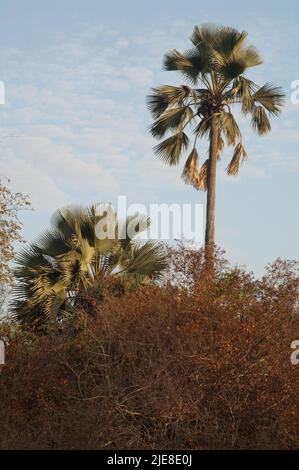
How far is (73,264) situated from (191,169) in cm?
673

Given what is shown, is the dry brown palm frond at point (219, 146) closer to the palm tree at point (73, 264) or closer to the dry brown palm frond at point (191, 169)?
the dry brown palm frond at point (191, 169)

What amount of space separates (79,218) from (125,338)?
24.2ft

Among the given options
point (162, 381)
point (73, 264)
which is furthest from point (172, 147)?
point (162, 381)

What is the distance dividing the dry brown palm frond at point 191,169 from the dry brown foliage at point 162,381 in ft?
38.0

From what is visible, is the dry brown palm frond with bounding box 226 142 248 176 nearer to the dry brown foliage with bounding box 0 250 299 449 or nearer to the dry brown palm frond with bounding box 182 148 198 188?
the dry brown palm frond with bounding box 182 148 198 188

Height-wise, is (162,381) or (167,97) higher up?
(167,97)

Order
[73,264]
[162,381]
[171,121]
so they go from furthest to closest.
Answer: [171,121], [73,264], [162,381]

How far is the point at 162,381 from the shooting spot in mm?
9055

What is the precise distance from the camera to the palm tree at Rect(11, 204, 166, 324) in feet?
52.0

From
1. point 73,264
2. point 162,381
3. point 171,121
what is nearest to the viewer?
point 162,381

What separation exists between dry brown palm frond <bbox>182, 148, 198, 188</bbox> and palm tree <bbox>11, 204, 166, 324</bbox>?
5.07 meters

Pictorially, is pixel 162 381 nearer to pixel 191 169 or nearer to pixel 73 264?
pixel 73 264

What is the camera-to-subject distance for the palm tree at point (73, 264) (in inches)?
624
